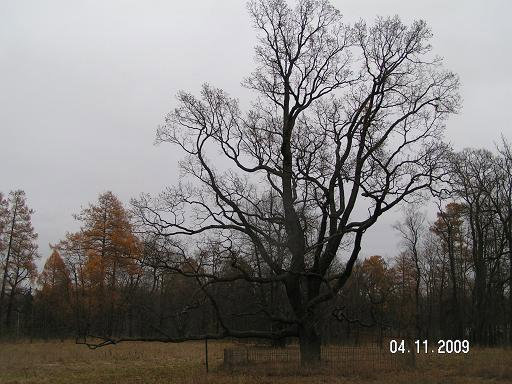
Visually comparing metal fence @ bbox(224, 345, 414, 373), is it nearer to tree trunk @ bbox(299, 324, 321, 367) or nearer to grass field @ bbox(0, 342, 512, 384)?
tree trunk @ bbox(299, 324, 321, 367)

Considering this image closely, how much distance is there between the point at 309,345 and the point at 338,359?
1635 mm

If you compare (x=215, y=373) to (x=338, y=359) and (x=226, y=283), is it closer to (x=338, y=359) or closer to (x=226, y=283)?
(x=338, y=359)

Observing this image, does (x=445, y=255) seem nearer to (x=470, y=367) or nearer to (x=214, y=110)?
(x=470, y=367)

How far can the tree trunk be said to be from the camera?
21319 mm

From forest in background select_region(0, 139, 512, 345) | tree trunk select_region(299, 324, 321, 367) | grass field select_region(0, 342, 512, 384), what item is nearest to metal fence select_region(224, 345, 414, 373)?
tree trunk select_region(299, 324, 321, 367)

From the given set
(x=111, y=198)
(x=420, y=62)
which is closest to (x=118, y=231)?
(x=111, y=198)

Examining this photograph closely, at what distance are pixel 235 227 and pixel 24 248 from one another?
95.5 ft

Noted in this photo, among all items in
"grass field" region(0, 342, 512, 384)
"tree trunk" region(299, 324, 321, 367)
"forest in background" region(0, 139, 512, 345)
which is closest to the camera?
"grass field" region(0, 342, 512, 384)

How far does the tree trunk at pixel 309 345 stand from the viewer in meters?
21.3

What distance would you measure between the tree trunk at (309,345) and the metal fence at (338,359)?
1.05 feet

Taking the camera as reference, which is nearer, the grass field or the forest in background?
the grass field

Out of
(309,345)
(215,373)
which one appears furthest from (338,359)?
(215,373)

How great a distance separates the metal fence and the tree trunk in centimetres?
32

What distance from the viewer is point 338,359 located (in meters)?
20.8
